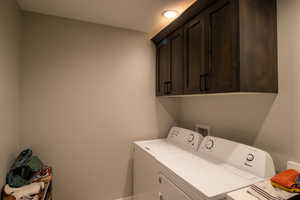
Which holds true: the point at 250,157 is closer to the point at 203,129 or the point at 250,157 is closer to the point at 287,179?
the point at 287,179

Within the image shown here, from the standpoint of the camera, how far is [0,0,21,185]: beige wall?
127 centimetres

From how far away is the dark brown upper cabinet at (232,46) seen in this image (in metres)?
1.15

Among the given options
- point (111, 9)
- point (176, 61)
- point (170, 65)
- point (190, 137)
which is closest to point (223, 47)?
point (176, 61)

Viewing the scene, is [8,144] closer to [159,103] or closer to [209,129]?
[159,103]

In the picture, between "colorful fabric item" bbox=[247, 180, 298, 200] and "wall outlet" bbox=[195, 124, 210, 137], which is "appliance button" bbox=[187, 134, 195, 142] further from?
"colorful fabric item" bbox=[247, 180, 298, 200]

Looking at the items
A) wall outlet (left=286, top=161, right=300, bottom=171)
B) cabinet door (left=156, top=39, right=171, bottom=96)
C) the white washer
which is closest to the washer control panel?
the white washer

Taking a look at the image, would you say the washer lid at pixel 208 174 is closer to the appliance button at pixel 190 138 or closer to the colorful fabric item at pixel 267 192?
the colorful fabric item at pixel 267 192

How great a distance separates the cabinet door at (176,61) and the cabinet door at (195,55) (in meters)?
0.09

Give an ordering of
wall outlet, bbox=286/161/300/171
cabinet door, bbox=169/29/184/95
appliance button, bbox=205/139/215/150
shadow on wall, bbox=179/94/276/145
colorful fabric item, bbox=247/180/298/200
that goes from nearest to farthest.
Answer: colorful fabric item, bbox=247/180/298/200 < wall outlet, bbox=286/161/300/171 < shadow on wall, bbox=179/94/276/145 < appliance button, bbox=205/139/215/150 < cabinet door, bbox=169/29/184/95

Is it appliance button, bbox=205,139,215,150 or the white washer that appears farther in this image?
appliance button, bbox=205,139,215,150

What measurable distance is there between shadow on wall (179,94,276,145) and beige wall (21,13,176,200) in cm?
62

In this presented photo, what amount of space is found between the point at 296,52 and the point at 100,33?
2.03 meters

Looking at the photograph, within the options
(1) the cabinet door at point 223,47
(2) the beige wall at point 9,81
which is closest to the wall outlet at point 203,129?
(1) the cabinet door at point 223,47

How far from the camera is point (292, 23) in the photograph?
1201 mm
